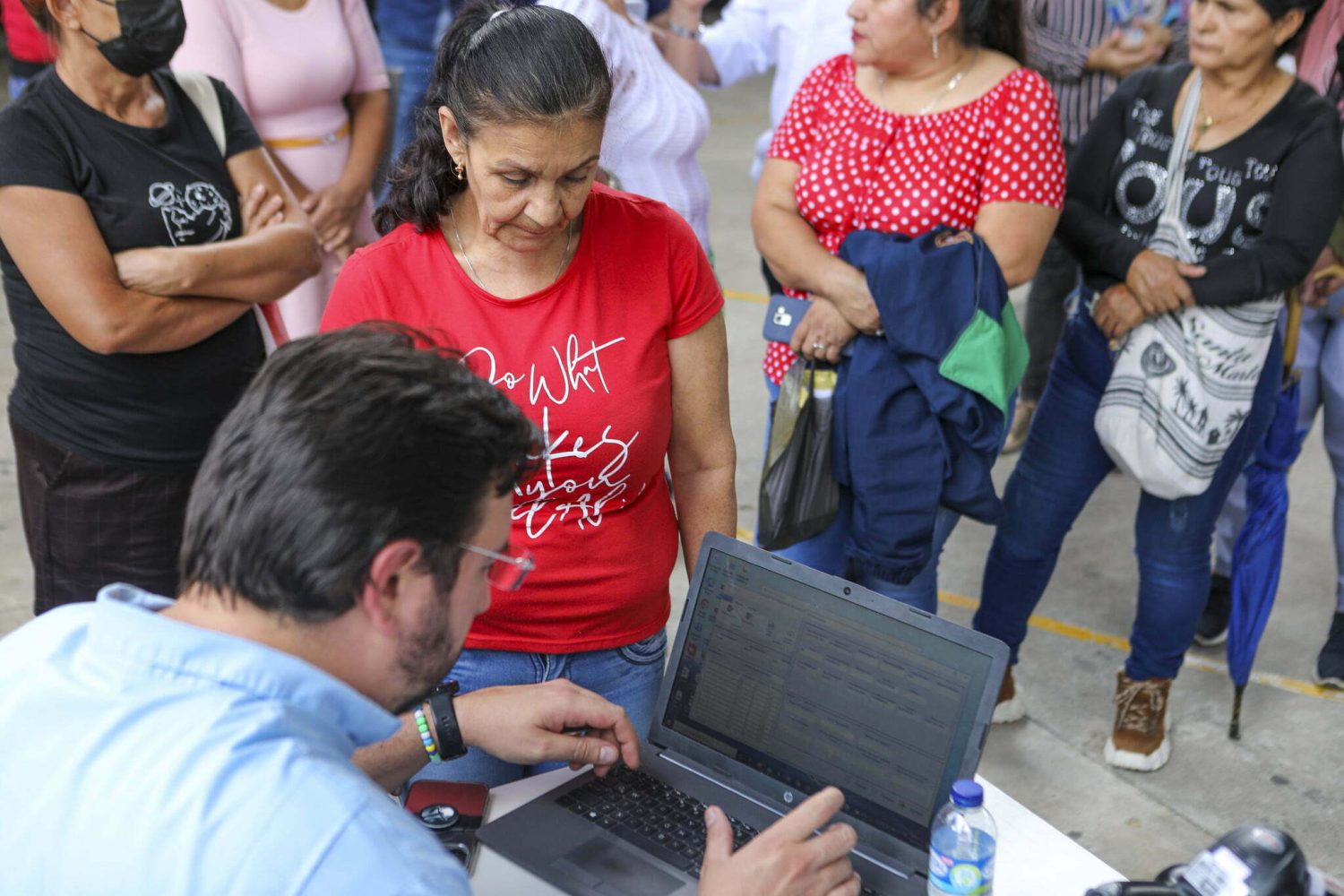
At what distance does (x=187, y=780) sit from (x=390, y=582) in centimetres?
23

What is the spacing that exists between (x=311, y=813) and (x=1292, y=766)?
276cm

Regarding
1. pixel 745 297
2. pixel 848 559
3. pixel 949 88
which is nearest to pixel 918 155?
pixel 949 88

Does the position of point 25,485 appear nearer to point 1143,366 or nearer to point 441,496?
point 441,496

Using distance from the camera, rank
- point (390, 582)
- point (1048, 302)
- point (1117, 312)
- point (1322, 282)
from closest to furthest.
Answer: point (390, 582)
point (1117, 312)
point (1322, 282)
point (1048, 302)

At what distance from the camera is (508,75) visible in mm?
1713

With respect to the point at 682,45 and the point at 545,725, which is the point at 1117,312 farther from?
the point at 545,725

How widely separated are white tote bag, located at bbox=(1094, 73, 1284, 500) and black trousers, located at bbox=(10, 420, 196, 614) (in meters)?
1.89

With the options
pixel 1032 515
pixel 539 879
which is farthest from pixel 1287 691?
pixel 539 879

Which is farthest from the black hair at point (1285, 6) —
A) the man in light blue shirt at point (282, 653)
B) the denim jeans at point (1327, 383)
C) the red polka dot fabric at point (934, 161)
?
the man in light blue shirt at point (282, 653)

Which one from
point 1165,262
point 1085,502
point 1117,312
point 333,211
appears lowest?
point 1085,502

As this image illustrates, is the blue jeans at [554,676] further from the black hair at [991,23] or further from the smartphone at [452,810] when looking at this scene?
the black hair at [991,23]

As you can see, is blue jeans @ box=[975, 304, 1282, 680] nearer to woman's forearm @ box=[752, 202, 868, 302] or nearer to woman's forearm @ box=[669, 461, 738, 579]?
woman's forearm @ box=[752, 202, 868, 302]

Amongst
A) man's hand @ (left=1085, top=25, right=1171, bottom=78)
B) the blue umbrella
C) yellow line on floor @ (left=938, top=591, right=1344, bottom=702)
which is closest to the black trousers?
yellow line on floor @ (left=938, top=591, right=1344, bottom=702)

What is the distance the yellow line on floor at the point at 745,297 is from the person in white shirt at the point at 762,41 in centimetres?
211
